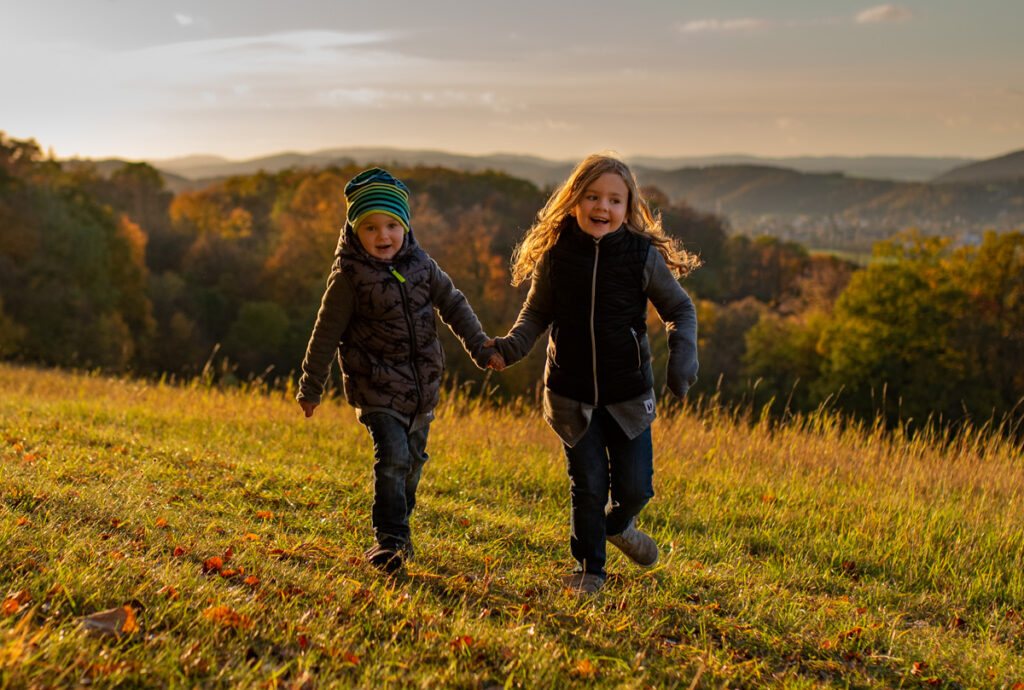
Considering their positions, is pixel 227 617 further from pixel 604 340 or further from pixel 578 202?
pixel 578 202

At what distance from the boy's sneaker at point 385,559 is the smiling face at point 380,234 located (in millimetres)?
1330

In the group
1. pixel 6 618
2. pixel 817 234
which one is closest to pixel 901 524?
pixel 6 618

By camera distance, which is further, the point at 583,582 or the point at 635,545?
the point at 635,545

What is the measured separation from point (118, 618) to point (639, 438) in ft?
7.12

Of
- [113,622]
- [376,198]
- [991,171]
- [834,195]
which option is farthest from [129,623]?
[834,195]

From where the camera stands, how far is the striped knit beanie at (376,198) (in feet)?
11.3

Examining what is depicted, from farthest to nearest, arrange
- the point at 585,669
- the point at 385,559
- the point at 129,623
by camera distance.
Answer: the point at 385,559, the point at 585,669, the point at 129,623

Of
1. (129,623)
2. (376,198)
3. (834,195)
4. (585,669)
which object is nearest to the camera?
(129,623)

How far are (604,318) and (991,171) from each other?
313 feet

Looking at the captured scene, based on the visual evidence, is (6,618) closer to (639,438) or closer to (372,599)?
(372,599)

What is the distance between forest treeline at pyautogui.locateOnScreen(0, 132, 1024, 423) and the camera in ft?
96.5

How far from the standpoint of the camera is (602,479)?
11.8ft

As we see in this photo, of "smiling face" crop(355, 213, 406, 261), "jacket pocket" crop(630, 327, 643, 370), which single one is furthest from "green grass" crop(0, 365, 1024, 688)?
"smiling face" crop(355, 213, 406, 261)

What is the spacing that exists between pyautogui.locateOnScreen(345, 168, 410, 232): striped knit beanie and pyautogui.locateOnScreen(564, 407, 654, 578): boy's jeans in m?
1.27
